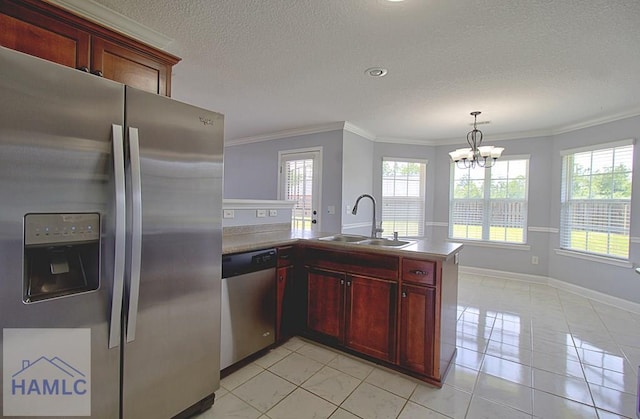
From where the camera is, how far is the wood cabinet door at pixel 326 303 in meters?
2.46

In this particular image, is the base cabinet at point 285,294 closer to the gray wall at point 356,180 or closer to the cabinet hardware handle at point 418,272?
the cabinet hardware handle at point 418,272

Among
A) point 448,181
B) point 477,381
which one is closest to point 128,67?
point 477,381

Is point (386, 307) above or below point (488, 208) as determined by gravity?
below

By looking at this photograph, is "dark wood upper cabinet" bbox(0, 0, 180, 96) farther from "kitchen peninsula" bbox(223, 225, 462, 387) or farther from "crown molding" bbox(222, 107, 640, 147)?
"crown molding" bbox(222, 107, 640, 147)

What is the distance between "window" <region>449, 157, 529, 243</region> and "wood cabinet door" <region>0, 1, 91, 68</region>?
209 inches

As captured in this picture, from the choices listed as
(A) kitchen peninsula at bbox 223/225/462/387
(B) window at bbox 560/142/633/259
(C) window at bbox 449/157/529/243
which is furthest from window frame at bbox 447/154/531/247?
(A) kitchen peninsula at bbox 223/225/462/387

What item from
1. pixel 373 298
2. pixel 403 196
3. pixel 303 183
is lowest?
pixel 373 298

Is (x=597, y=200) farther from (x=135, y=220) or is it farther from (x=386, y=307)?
(x=135, y=220)

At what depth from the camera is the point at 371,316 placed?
2305mm

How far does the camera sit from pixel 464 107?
11.7 feet

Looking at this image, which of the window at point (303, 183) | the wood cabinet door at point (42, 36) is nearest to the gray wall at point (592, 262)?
the window at point (303, 183)

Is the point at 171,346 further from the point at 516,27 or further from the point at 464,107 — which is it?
the point at 464,107

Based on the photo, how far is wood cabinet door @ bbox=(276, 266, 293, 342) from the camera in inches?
98.1

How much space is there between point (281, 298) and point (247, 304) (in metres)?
0.37
